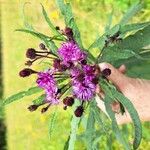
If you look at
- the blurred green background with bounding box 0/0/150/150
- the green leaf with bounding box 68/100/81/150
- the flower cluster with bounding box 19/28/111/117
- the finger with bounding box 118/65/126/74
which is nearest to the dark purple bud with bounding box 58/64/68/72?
the flower cluster with bounding box 19/28/111/117

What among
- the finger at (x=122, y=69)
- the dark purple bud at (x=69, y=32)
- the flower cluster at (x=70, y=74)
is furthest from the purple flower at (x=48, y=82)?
the finger at (x=122, y=69)

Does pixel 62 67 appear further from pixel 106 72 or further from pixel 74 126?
pixel 74 126

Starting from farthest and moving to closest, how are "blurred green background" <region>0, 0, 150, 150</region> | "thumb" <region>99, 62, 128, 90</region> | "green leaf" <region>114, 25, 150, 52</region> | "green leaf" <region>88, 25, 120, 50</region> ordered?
"blurred green background" <region>0, 0, 150, 150</region> < "thumb" <region>99, 62, 128, 90</region> < "green leaf" <region>114, 25, 150, 52</region> < "green leaf" <region>88, 25, 120, 50</region>

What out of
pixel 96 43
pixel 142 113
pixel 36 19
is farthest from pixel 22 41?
pixel 96 43

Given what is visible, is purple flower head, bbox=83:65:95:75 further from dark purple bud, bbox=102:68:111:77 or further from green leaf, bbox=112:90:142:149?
green leaf, bbox=112:90:142:149

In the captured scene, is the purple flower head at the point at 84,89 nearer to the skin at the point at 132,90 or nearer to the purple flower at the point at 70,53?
the purple flower at the point at 70,53

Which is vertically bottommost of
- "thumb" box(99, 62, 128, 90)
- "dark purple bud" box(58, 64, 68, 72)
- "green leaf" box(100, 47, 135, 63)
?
"thumb" box(99, 62, 128, 90)

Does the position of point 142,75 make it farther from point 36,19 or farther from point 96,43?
point 36,19
